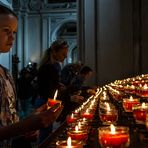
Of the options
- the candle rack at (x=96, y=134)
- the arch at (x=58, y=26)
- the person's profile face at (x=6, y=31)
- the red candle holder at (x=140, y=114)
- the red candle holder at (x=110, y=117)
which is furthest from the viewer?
the arch at (x=58, y=26)

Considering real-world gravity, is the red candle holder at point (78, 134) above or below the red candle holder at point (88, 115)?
below

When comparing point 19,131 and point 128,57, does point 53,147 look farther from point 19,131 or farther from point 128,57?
point 128,57

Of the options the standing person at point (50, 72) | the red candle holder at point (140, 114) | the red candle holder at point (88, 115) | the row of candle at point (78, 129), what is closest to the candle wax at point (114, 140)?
the row of candle at point (78, 129)

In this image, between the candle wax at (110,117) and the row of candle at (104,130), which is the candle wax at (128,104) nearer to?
the row of candle at (104,130)

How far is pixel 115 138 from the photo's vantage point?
2.34 meters

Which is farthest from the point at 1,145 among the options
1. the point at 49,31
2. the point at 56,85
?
the point at 49,31

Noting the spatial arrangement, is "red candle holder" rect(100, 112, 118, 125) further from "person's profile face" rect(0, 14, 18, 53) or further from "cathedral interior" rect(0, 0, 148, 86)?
"cathedral interior" rect(0, 0, 148, 86)

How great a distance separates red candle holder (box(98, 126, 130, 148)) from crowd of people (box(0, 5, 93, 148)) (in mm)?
280

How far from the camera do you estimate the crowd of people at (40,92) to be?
227 cm

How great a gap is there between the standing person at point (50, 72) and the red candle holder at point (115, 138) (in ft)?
10.8

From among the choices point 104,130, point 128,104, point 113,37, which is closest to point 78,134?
point 104,130

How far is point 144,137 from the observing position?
2.82 m

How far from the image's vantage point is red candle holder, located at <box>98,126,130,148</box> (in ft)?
7.57

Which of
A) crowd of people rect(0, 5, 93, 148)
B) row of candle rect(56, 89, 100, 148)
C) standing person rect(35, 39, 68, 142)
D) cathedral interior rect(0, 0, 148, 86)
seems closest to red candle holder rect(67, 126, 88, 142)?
row of candle rect(56, 89, 100, 148)
